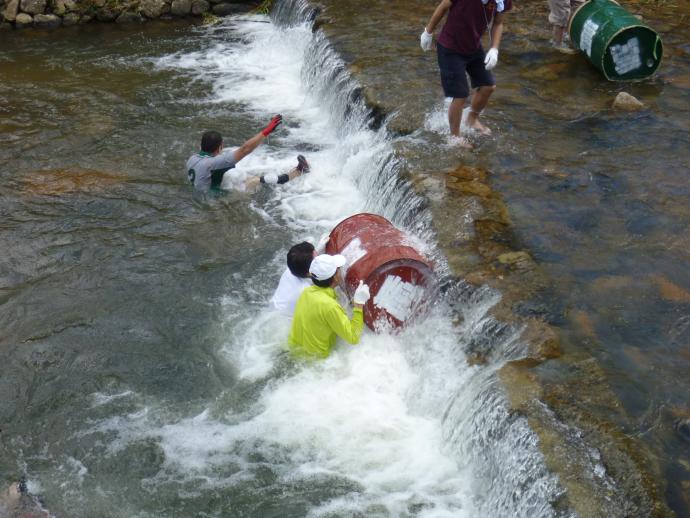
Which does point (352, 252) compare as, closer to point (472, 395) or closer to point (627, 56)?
point (472, 395)

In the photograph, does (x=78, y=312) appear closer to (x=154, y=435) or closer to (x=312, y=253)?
(x=154, y=435)

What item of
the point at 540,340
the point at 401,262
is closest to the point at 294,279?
the point at 401,262

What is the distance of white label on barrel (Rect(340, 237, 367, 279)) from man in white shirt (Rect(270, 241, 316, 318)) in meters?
0.32

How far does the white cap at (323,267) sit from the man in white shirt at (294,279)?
8.7 inches

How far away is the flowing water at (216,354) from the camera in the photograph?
470cm

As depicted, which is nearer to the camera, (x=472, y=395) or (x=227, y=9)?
(x=472, y=395)

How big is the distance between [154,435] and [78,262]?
102 inches

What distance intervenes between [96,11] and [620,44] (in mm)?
10074

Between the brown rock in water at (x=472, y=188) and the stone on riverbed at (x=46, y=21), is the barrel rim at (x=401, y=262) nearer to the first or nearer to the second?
the brown rock in water at (x=472, y=188)

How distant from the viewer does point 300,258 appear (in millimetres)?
5473

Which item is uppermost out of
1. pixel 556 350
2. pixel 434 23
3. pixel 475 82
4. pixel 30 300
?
pixel 434 23

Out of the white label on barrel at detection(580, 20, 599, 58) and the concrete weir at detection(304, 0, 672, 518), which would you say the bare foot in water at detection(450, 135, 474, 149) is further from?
the white label on barrel at detection(580, 20, 599, 58)

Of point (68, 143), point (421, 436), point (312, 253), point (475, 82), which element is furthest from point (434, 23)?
point (68, 143)

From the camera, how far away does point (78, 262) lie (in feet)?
23.2
